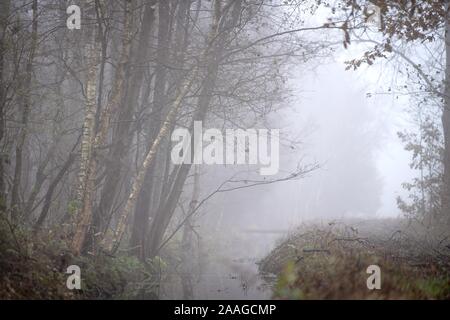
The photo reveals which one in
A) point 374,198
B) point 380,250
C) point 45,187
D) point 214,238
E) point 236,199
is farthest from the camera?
point 374,198

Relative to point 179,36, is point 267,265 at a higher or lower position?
lower

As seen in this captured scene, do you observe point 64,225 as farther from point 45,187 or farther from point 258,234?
point 258,234

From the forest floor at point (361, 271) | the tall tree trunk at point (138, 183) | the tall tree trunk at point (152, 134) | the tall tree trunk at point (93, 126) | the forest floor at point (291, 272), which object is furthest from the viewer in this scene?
the tall tree trunk at point (152, 134)

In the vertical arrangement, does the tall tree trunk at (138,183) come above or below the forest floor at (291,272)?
above

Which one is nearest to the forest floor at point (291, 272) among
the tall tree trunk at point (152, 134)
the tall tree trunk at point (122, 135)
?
the tall tree trunk at point (152, 134)

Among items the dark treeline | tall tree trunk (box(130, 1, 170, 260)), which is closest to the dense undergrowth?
the dark treeline

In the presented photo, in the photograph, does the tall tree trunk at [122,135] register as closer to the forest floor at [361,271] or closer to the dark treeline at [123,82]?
the dark treeline at [123,82]

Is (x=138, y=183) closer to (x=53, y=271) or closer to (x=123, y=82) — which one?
(x=123, y=82)

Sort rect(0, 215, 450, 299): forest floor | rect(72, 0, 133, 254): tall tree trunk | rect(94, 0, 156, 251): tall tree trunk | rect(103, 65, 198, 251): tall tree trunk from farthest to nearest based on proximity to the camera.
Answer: rect(103, 65, 198, 251): tall tree trunk, rect(94, 0, 156, 251): tall tree trunk, rect(72, 0, 133, 254): tall tree trunk, rect(0, 215, 450, 299): forest floor

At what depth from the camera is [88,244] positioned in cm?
1083

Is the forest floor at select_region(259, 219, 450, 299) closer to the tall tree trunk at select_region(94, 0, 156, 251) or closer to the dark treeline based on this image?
the dark treeline

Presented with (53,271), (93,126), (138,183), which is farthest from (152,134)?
(53,271)
